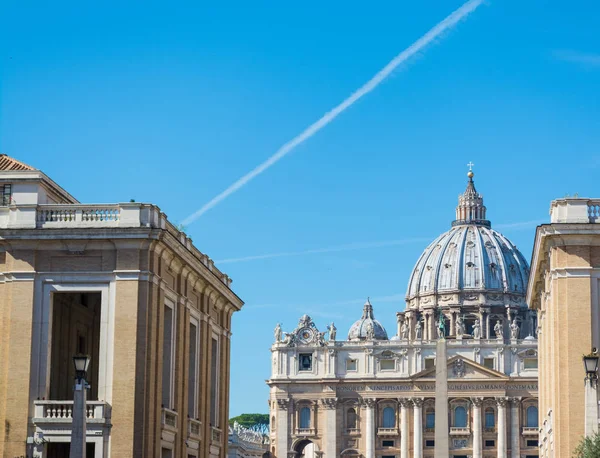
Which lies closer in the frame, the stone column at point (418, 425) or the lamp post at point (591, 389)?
the lamp post at point (591, 389)

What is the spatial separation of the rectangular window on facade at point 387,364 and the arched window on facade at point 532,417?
16.8m

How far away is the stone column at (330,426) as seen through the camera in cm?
16825

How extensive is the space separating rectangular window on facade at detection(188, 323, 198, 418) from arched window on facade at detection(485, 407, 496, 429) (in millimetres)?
112532

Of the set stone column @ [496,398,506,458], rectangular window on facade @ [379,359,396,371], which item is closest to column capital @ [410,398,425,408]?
rectangular window on facade @ [379,359,396,371]

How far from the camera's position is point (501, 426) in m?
165

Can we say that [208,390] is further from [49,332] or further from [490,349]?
[490,349]

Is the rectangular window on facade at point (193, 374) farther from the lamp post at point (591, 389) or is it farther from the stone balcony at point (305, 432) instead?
the stone balcony at point (305, 432)

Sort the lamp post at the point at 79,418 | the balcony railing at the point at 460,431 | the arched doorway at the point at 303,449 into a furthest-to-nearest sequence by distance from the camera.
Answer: the arched doorway at the point at 303,449
the balcony railing at the point at 460,431
the lamp post at the point at 79,418

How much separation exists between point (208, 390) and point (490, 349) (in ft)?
370

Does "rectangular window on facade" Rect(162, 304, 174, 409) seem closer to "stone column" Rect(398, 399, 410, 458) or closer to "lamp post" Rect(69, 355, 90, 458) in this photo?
"lamp post" Rect(69, 355, 90, 458)

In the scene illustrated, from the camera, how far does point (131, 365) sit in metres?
48.1

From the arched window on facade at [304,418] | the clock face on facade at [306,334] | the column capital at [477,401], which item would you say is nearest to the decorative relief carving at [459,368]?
the column capital at [477,401]

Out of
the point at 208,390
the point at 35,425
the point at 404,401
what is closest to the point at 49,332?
the point at 35,425

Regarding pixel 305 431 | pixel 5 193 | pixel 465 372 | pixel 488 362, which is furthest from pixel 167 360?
pixel 488 362
